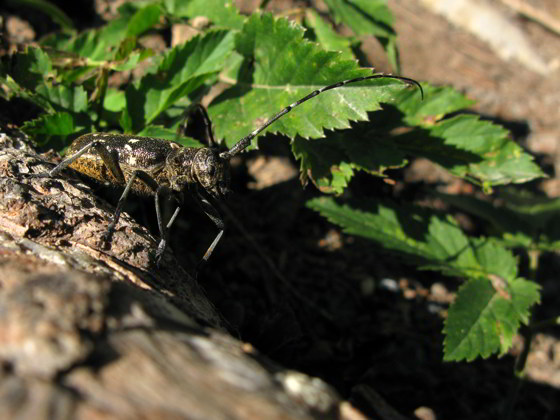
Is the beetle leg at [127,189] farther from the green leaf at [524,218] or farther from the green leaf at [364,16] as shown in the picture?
the green leaf at [524,218]

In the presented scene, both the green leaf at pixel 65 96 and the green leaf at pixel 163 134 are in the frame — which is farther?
the green leaf at pixel 163 134

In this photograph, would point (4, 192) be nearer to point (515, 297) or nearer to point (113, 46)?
point (113, 46)

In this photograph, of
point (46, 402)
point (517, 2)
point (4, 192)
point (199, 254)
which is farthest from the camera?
point (517, 2)

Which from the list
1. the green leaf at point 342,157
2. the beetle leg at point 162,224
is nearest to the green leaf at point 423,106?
the green leaf at point 342,157

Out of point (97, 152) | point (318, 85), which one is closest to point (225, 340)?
point (97, 152)

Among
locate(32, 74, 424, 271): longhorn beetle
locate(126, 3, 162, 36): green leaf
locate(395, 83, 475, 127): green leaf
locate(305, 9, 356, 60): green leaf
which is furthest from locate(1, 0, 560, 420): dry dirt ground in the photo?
locate(126, 3, 162, 36): green leaf

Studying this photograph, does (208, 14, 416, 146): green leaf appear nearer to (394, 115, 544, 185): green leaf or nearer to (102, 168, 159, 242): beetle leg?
(102, 168, 159, 242): beetle leg
